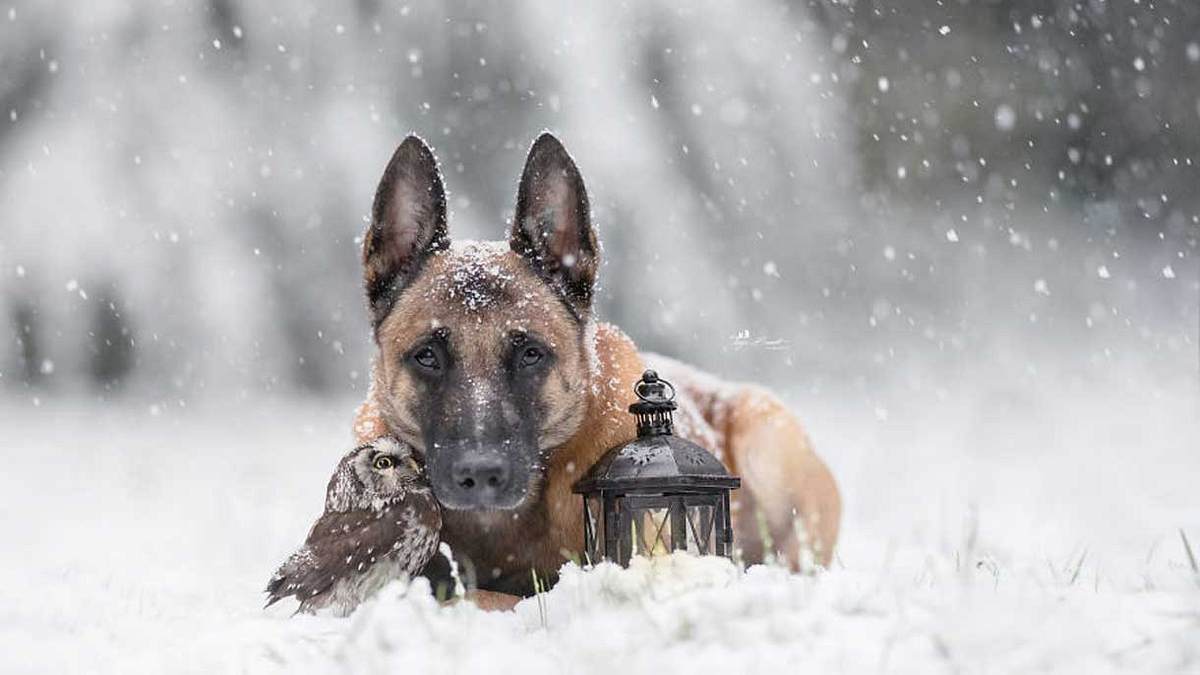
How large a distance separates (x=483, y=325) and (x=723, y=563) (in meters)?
1.24

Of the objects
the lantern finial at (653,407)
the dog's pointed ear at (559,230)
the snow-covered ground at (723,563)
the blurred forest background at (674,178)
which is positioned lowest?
the snow-covered ground at (723,563)

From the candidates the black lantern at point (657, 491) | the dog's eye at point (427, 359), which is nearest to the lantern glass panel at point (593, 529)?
the black lantern at point (657, 491)

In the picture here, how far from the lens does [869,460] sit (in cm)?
880

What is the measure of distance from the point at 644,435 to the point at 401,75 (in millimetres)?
8451

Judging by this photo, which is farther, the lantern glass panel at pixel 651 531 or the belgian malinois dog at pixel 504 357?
the belgian malinois dog at pixel 504 357

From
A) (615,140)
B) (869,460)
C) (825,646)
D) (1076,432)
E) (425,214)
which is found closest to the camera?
(825,646)

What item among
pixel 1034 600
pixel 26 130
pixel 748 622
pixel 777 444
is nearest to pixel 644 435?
pixel 748 622

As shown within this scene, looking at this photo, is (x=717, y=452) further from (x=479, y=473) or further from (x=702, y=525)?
(x=479, y=473)

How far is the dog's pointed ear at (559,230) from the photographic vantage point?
4.30 meters

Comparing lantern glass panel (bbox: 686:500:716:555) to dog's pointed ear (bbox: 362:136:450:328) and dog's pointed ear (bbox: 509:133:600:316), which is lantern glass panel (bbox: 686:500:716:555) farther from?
dog's pointed ear (bbox: 362:136:450:328)

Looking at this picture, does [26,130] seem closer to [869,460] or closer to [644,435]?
[869,460]

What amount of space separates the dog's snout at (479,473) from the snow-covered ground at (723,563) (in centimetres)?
39

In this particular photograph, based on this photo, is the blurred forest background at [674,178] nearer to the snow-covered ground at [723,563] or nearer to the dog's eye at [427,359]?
the snow-covered ground at [723,563]

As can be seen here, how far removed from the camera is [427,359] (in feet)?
13.2
